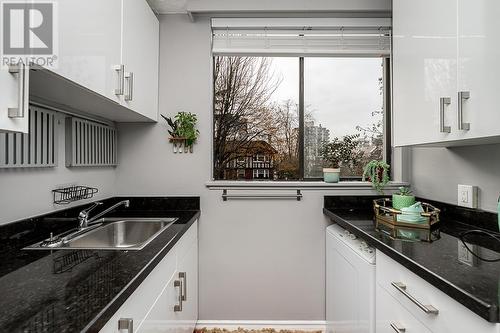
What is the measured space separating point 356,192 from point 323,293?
2.67 feet

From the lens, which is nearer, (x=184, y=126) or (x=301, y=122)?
(x=184, y=126)

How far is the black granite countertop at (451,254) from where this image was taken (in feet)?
2.63

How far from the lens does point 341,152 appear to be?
2.41 metres

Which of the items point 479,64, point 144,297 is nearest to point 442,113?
point 479,64

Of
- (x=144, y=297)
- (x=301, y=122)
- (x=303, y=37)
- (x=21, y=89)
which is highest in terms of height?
(x=303, y=37)

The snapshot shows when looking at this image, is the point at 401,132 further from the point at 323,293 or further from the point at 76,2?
the point at 76,2

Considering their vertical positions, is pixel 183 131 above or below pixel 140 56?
below

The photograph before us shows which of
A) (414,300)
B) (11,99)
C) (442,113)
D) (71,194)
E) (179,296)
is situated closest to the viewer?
(11,99)

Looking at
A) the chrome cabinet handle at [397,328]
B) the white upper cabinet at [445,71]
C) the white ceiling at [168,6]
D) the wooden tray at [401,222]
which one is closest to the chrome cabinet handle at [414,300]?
the chrome cabinet handle at [397,328]

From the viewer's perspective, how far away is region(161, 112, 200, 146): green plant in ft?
7.20

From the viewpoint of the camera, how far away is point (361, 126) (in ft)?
7.93

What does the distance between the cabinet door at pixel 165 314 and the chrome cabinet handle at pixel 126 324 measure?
12 centimetres

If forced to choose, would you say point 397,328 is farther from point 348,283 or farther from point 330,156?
point 330,156

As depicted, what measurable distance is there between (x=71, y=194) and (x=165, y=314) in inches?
34.9
